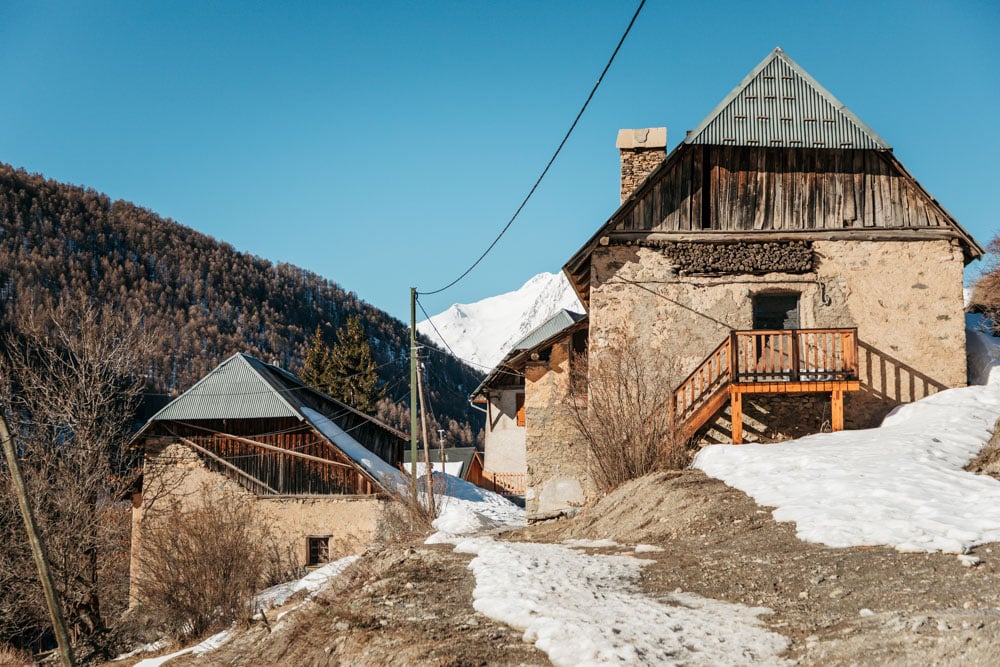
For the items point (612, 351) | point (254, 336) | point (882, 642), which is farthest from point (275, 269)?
point (882, 642)

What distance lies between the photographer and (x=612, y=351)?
18.7 m

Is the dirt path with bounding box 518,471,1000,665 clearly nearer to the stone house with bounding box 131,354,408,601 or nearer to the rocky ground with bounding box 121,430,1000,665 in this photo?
the rocky ground with bounding box 121,430,1000,665

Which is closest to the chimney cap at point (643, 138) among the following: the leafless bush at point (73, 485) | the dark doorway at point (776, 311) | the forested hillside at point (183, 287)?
the dark doorway at point (776, 311)

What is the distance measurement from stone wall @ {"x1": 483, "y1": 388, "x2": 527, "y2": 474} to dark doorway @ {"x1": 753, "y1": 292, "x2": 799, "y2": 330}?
2305cm

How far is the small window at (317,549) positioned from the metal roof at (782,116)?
17.8 metres

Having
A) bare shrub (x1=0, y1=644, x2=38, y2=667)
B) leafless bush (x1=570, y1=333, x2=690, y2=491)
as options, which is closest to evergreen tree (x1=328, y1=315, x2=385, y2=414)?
bare shrub (x1=0, y1=644, x2=38, y2=667)

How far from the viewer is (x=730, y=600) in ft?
27.4

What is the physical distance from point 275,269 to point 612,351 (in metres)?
140

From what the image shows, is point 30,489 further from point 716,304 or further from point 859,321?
point 859,321

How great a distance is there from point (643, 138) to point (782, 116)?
10.1ft

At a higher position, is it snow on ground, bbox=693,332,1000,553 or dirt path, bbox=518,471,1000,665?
snow on ground, bbox=693,332,1000,553

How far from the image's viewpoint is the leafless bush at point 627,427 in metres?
15.8

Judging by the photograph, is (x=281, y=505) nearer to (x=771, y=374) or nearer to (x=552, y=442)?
(x=552, y=442)

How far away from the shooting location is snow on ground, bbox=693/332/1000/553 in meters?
9.84
